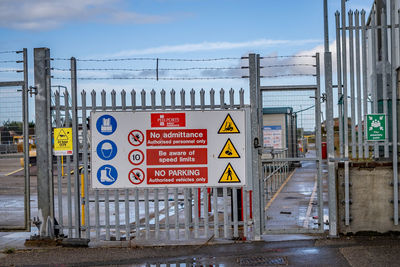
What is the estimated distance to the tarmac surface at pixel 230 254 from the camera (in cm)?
773

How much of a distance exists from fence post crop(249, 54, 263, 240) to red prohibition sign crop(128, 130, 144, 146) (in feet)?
6.04

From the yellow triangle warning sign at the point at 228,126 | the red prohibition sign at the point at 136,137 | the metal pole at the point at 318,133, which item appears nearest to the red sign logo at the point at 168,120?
the red prohibition sign at the point at 136,137

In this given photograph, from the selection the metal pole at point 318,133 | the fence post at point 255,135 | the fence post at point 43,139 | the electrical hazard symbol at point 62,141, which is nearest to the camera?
the metal pole at point 318,133

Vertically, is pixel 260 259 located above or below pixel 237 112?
below

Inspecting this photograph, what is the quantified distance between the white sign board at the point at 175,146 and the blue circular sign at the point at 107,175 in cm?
7

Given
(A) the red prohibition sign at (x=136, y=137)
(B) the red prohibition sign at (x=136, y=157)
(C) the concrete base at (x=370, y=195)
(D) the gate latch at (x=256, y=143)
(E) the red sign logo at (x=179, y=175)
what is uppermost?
(A) the red prohibition sign at (x=136, y=137)

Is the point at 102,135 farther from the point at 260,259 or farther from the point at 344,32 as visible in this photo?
the point at 344,32

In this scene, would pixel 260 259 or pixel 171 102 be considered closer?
pixel 260 259

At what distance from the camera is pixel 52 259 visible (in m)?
8.27

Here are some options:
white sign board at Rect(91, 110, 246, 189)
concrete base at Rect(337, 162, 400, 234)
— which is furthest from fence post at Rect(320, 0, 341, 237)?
white sign board at Rect(91, 110, 246, 189)

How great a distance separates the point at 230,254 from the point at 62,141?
3.36m

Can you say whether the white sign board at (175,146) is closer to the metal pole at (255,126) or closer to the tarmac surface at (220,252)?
the metal pole at (255,126)

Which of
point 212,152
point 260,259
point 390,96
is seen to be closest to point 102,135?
point 212,152

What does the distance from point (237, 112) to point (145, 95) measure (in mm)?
1533
